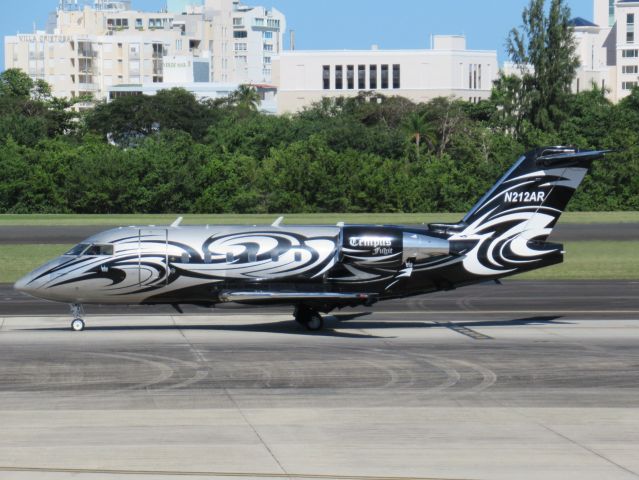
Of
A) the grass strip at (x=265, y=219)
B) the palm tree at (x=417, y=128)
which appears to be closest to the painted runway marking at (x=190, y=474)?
the grass strip at (x=265, y=219)

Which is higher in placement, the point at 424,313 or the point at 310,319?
the point at 310,319

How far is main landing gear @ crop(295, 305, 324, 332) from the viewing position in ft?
120

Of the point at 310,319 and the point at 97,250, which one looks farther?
the point at 310,319

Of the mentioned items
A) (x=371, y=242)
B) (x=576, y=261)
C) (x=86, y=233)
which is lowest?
(x=576, y=261)

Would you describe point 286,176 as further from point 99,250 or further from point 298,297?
point 298,297

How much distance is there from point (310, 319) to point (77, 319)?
23.4 feet

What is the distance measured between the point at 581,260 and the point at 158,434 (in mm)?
44887

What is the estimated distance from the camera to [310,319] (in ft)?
120

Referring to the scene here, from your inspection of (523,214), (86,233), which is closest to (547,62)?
(86,233)

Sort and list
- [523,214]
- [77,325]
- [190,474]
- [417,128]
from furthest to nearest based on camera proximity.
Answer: [417,128] → [523,214] → [77,325] → [190,474]

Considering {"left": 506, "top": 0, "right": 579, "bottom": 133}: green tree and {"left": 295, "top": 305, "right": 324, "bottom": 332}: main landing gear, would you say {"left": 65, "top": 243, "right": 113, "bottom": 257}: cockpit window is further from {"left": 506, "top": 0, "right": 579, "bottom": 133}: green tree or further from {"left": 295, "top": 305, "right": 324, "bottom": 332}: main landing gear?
{"left": 506, "top": 0, "right": 579, "bottom": 133}: green tree

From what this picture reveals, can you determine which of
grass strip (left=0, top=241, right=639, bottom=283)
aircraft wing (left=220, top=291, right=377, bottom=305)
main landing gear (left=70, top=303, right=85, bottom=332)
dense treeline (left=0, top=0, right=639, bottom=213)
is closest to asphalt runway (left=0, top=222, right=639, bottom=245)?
grass strip (left=0, top=241, right=639, bottom=283)

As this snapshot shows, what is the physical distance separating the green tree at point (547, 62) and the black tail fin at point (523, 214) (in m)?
92.2

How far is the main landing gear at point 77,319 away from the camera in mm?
35875
